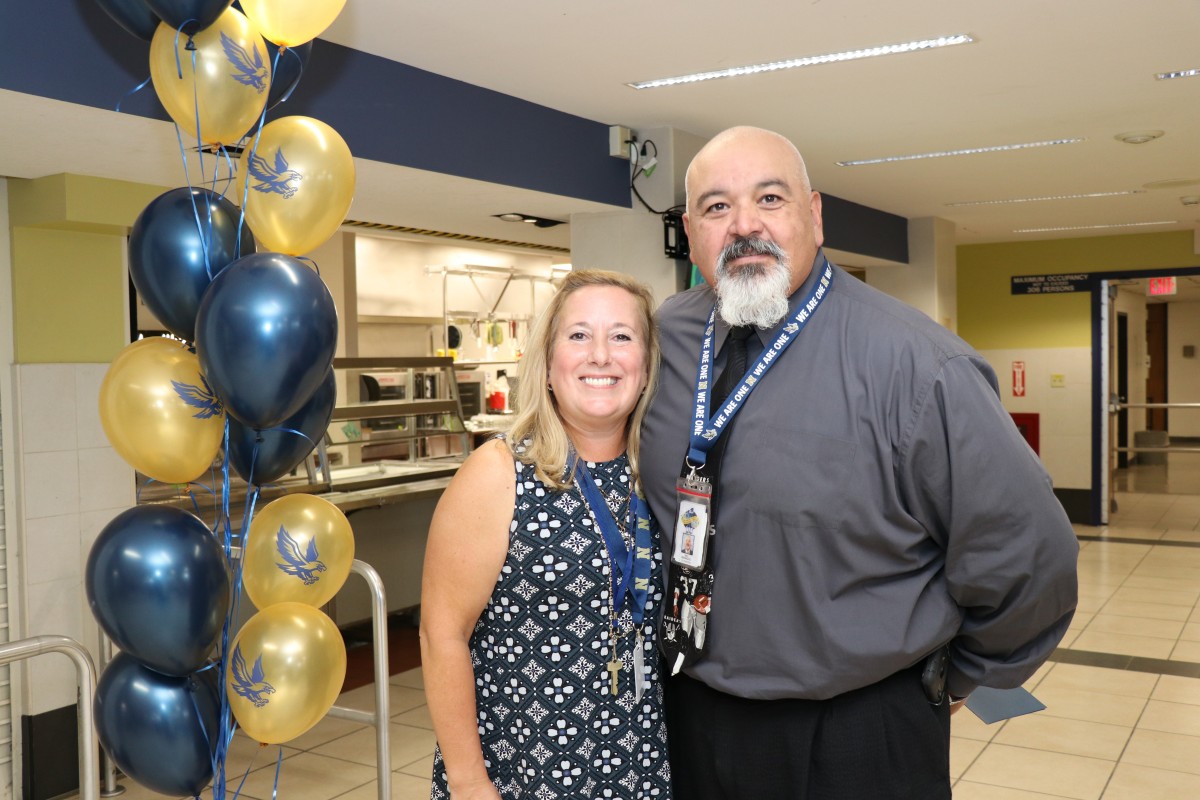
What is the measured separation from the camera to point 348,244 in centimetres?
815

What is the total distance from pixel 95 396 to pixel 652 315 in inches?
119

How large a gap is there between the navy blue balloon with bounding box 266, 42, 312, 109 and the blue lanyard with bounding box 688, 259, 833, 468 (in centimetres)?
152

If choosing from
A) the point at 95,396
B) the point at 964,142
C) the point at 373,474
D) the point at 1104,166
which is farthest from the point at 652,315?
the point at 1104,166

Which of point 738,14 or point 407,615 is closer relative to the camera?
point 738,14

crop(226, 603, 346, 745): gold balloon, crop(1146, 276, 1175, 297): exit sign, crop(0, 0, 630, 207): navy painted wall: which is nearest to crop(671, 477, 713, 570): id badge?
crop(226, 603, 346, 745): gold balloon

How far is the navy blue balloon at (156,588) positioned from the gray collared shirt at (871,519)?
3.38 feet

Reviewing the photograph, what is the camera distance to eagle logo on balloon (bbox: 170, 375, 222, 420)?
2213mm

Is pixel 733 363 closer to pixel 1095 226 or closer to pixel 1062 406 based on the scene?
pixel 1095 226

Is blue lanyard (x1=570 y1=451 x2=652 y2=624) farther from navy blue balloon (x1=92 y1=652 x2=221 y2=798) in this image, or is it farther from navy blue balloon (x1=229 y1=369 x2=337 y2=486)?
navy blue balloon (x1=92 y1=652 x2=221 y2=798)

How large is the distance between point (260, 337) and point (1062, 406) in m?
9.98

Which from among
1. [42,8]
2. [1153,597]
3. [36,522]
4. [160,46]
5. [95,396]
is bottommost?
[1153,597]

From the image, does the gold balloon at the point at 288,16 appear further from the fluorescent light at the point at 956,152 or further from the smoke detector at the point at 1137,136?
the smoke detector at the point at 1137,136

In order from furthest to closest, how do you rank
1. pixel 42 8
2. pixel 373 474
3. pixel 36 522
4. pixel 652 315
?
pixel 373 474, pixel 36 522, pixel 42 8, pixel 652 315

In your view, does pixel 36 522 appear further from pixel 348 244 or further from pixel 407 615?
pixel 348 244
